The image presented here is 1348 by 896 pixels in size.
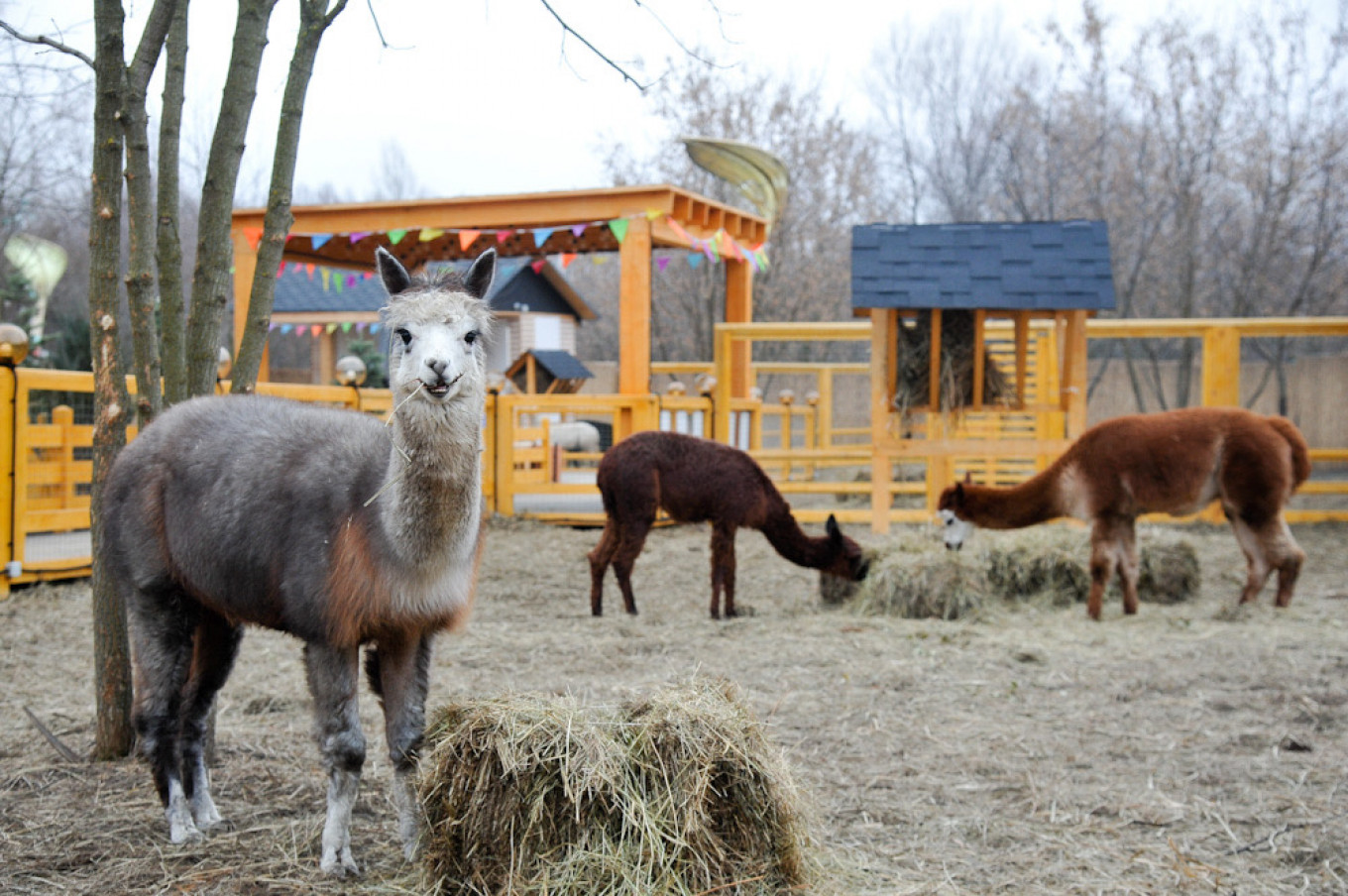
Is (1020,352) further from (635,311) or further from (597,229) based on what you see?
(597,229)

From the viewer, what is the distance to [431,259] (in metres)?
17.3

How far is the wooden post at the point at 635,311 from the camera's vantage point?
1175 centimetres

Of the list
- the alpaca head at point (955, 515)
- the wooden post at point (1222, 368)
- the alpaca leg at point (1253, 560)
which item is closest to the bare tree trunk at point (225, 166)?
Result: the alpaca head at point (955, 515)

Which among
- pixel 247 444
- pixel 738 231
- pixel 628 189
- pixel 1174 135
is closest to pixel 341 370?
pixel 628 189

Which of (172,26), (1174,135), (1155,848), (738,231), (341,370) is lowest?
(1155,848)

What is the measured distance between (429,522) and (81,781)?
6.14 ft

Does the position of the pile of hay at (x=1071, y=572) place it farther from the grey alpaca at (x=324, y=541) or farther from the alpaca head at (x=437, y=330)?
the alpaca head at (x=437, y=330)

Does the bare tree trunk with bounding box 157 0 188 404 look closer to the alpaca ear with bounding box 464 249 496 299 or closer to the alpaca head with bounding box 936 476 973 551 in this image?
the alpaca ear with bounding box 464 249 496 299

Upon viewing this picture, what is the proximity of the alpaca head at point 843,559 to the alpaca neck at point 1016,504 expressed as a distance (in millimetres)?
857

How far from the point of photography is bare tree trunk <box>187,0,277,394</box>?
3900 millimetres

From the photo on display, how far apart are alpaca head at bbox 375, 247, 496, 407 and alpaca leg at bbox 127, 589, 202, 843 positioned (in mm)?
1173

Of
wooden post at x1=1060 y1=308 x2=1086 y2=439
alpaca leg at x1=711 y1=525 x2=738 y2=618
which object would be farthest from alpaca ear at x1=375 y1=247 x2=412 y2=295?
wooden post at x1=1060 y1=308 x2=1086 y2=439

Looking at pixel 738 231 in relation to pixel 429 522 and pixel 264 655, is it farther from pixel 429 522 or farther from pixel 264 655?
pixel 429 522

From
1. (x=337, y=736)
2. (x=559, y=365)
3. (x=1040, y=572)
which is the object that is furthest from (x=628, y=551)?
(x=559, y=365)
